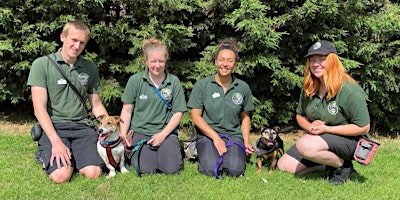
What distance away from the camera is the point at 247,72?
676 cm

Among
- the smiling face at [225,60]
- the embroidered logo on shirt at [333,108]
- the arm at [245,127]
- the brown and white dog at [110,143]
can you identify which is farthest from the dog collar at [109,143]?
the embroidered logo on shirt at [333,108]

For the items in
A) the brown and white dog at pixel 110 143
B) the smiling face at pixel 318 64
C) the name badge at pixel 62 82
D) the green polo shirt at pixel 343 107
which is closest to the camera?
the green polo shirt at pixel 343 107

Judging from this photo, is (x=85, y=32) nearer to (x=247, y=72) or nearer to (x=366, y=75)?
(x=247, y=72)

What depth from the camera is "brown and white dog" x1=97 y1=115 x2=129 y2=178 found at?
4.52 metres

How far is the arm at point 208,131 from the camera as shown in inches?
189

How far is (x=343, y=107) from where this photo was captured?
14.4 ft

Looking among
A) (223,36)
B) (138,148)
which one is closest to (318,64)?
(138,148)

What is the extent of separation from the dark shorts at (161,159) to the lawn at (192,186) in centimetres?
12

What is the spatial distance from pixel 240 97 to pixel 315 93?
981mm

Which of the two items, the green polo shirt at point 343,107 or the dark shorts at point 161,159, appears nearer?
the green polo shirt at point 343,107

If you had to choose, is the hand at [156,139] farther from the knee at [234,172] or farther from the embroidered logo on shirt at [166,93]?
the knee at [234,172]

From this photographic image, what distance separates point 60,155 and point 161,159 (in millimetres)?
1228

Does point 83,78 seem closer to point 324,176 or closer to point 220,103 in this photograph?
point 220,103

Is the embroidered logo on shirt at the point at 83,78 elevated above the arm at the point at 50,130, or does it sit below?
above
